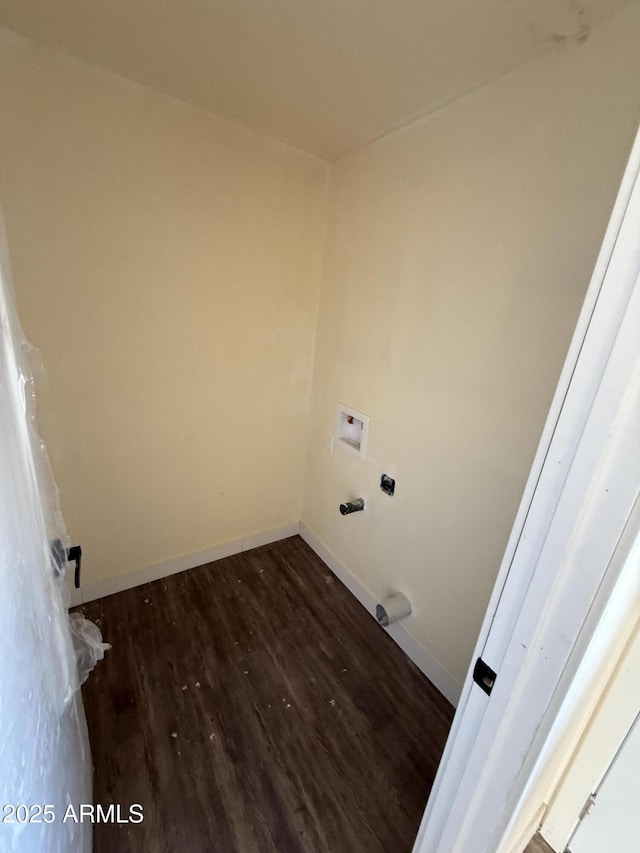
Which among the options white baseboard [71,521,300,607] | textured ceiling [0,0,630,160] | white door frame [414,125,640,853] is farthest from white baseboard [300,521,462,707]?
textured ceiling [0,0,630,160]

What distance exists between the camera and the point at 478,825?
27.1 inches

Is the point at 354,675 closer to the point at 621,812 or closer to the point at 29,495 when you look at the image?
the point at 621,812

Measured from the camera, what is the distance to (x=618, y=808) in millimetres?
927

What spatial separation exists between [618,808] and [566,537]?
1.03 meters

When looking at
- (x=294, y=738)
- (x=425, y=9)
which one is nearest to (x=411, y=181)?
(x=425, y=9)

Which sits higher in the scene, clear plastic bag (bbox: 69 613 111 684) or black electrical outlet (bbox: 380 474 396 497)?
black electrical outlet (bbox: 380 474 396 497)

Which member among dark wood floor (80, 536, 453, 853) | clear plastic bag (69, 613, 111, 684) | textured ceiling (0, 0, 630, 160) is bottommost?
dark wood floor (80, 536, 453, 853)

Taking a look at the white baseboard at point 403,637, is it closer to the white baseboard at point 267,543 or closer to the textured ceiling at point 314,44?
the white baseboard at point 267,543

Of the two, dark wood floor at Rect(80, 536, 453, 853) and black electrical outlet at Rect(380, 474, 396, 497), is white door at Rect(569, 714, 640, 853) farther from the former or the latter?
black electrical outlet at Rect(380, 474, 396, 497)

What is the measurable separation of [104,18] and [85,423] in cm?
134

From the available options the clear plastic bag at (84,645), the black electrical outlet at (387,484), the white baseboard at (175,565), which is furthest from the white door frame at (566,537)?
the white baseboard at (175,565)

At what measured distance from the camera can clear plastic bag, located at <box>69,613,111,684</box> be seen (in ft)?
3.72

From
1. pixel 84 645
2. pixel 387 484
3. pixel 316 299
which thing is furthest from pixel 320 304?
pixel 84 645

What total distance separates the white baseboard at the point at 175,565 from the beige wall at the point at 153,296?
50 millimetres
